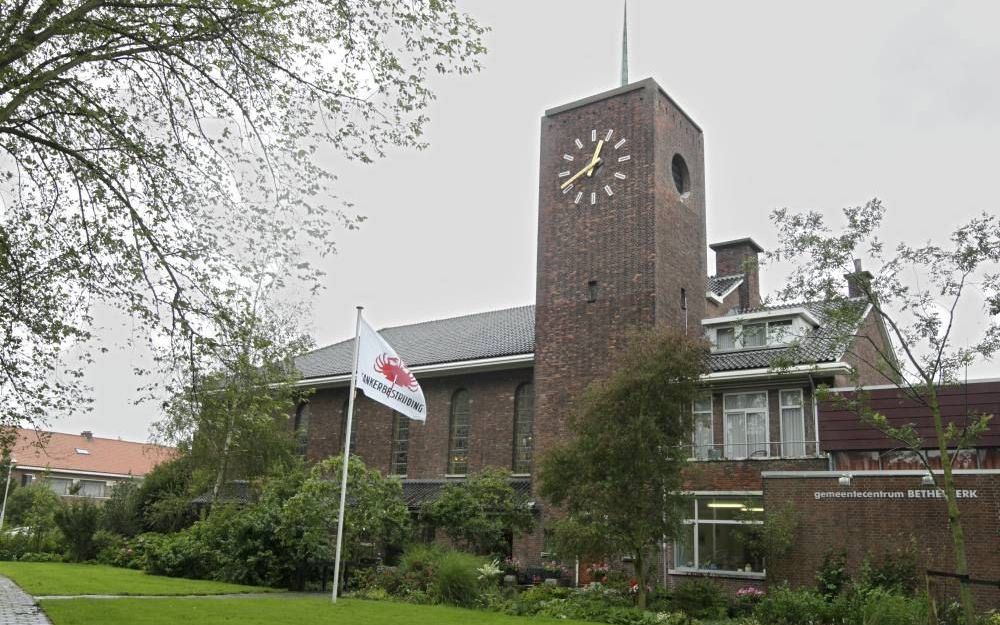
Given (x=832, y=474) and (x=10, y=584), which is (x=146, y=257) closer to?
(x=10, y=584)

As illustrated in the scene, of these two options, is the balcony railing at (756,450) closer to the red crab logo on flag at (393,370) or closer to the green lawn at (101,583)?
the red crab logo on flag at (393,370)

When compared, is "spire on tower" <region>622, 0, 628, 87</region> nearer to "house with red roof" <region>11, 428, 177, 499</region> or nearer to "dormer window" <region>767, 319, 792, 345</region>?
"dormer window" <region>767, 319, 792, 345</region>

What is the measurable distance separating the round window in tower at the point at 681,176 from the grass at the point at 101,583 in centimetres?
1746

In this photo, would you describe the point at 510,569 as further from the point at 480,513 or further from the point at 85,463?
the point at 85,463

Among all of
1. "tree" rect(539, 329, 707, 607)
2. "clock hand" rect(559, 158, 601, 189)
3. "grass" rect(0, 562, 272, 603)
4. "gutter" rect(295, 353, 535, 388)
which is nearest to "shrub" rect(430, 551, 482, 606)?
"tree" rect(539, 329, 707, 607)

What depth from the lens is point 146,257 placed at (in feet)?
42.8

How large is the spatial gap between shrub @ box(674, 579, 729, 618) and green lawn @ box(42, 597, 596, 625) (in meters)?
3.11

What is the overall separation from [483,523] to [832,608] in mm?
9564

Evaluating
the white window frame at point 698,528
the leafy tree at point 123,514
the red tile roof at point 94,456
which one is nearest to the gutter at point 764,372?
the white window frame at point 698,528

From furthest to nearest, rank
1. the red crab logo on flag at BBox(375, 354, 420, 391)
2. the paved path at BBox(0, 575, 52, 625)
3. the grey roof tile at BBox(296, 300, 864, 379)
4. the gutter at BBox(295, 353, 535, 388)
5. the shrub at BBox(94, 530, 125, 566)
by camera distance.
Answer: the shrub at BBox(94, 530, 125, 566)
the gutter at BBox(295, 353, 535, 388)
the grey roof tile at BBox(296, 300, 864, 379)
the red crab logo on flag at BBox(375, 354, 420, 391)
the paved path at BBox(0, 575, 52, 625)

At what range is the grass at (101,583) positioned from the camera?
60.6ft

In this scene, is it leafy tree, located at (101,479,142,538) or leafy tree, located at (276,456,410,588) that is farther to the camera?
leafy tree, located at (101,479,142,538)

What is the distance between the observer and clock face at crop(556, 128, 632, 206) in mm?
26500

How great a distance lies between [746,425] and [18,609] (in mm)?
17451
